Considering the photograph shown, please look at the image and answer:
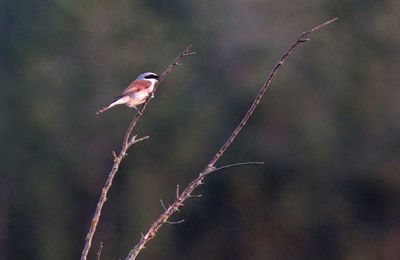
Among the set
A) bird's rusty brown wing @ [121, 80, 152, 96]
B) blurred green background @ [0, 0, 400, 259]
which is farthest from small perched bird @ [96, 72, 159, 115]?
blurred green background @ [0, 0, 400, 259]

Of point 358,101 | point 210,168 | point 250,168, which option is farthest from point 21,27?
point 210,168

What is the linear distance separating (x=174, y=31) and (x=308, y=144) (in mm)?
2100

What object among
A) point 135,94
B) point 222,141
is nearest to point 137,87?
point 135,94

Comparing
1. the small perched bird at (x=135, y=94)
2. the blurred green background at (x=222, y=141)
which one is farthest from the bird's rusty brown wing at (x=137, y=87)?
the blurred green background at (x=222, y=141)

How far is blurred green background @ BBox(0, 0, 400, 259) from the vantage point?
8.83 metres

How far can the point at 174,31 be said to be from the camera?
32.1 feet

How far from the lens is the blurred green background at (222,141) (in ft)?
29.0

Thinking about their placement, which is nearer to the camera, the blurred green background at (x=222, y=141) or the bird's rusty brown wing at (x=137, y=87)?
the bird's rusty brown wing at (x=137, y=87)

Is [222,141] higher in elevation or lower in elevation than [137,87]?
higher

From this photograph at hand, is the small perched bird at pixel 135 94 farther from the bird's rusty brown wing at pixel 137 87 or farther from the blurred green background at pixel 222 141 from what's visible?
the blurred green background at pixel 222 141

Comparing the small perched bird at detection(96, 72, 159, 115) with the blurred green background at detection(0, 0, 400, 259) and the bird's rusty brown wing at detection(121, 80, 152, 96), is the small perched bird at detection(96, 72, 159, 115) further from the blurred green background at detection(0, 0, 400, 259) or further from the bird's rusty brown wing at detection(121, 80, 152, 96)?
the blurred green background at detection(0, 0, 400, 259)

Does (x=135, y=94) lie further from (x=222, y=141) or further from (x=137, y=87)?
(x=222, y=141)

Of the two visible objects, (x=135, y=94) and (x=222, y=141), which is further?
(x=222, y=141)

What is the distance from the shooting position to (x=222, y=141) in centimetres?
889
